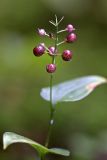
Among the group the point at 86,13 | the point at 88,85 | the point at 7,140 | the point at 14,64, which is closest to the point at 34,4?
the point at 86,13

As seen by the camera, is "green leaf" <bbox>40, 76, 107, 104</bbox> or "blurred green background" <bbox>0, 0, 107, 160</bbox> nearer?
"green leaf" <bbox>40, 76, 107, 104</bbox>

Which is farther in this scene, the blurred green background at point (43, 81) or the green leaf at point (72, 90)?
the blurred green background at point (43, 81)

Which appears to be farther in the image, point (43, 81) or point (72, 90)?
point (43, 81)

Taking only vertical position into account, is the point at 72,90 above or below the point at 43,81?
below
